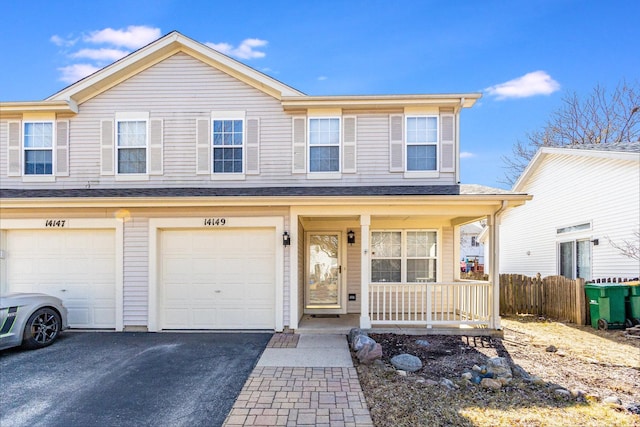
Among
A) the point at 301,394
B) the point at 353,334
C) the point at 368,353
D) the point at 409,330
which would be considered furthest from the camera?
the point at 409,330

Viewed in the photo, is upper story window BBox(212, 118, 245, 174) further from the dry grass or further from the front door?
the dry grass

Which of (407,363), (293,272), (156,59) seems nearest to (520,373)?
(407,363)

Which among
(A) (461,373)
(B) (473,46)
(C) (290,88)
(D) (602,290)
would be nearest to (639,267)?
(D) (602,290)

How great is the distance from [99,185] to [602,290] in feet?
39.9

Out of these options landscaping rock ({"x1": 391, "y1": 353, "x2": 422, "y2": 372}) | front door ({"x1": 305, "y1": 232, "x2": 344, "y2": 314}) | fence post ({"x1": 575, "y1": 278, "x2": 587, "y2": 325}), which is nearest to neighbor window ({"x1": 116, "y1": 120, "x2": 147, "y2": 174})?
front door ({"x1": 305, "y1": 232, "x2": 344, "y2": 314})

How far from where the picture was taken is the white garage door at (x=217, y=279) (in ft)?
26.4

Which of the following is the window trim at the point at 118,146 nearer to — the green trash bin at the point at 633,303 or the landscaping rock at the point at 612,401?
the landscaping rock at the point at 612,401

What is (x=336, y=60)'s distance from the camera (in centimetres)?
1311

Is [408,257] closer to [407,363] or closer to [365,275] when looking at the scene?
[365,275]

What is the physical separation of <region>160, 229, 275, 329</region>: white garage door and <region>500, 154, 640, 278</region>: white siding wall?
31.4 feet

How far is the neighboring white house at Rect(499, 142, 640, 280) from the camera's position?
10211mm

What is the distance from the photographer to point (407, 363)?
561 centimetres

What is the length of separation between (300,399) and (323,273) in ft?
18.5

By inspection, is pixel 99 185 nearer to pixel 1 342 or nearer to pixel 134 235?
pixel 134 235
